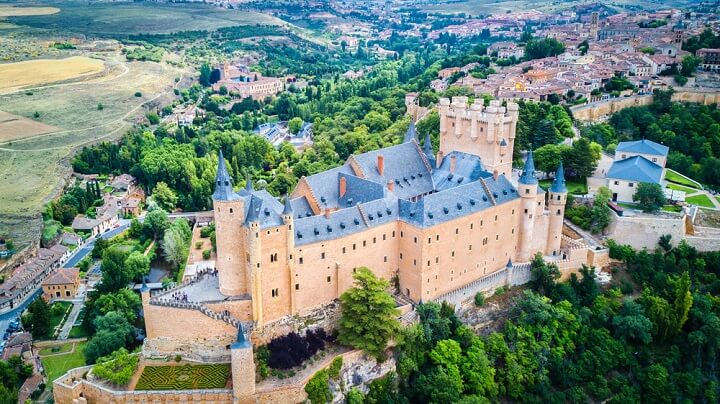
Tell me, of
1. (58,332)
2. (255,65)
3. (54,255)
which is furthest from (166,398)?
(255,65)

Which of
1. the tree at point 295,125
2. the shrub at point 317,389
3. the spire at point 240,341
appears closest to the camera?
the spire at point 240,341

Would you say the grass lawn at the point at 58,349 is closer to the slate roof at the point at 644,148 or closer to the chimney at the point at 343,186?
the chimney at the point at 343,186

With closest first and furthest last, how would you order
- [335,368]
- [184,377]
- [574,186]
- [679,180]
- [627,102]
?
1. [184,377]
2. [335,368]
3. [574,186]
4. [679,180]
5. [627,102]

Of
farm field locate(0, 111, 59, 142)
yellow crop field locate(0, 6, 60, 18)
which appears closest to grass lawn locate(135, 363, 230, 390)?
farm field locate(0, 111, 59, 142)

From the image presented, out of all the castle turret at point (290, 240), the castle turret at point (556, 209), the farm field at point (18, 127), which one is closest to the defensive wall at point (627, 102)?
the castle turret at point (556, 209)

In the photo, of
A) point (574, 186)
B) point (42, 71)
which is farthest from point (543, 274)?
point (42, 71)

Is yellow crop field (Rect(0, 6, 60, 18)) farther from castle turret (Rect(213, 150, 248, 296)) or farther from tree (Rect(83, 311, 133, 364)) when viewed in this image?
castle turret (Rect(213, 150, 248, 296))

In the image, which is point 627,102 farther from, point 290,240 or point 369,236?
point 290,240
